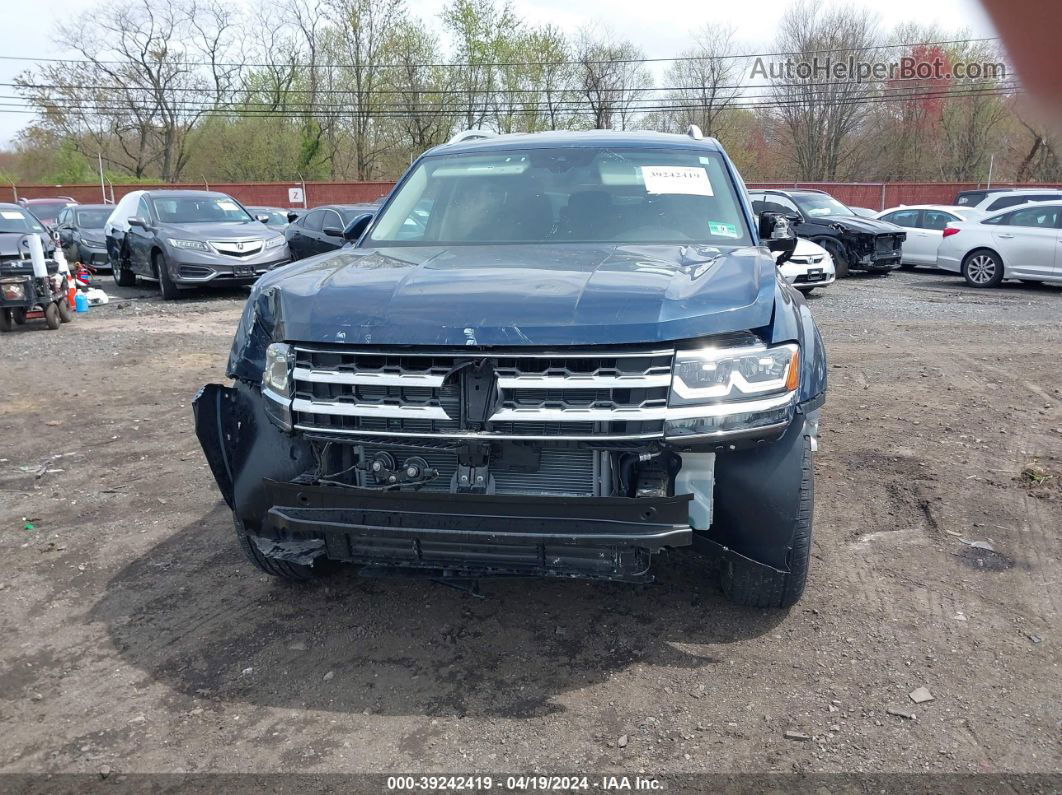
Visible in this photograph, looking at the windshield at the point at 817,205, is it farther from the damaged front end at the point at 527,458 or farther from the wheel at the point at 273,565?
the wheel at the point at 273,565

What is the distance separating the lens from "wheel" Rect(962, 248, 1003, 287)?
1543cm

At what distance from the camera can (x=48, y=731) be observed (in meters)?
2.88

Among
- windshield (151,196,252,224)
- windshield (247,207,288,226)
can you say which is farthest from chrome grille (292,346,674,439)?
windshield (247,207,288,226)

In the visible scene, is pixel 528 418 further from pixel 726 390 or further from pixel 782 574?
pixel 782 574

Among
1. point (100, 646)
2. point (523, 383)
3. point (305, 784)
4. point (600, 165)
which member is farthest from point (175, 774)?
point (600, 165)

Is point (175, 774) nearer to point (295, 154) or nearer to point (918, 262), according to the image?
point (918, 262)

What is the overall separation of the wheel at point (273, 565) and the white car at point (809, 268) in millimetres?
11158

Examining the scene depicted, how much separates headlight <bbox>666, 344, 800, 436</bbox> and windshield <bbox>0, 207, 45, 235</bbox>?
11036 millimetres

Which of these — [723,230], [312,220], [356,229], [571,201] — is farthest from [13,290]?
[723,230]

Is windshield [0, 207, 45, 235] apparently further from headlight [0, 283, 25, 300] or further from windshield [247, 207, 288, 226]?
windshield [247, 207, 288, 226]

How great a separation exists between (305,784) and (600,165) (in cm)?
321

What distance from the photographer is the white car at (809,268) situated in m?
13.6

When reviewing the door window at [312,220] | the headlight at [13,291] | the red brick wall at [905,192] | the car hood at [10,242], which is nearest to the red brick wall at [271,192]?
the red brick wall at [905,192]

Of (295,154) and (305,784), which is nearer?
(305,784)
